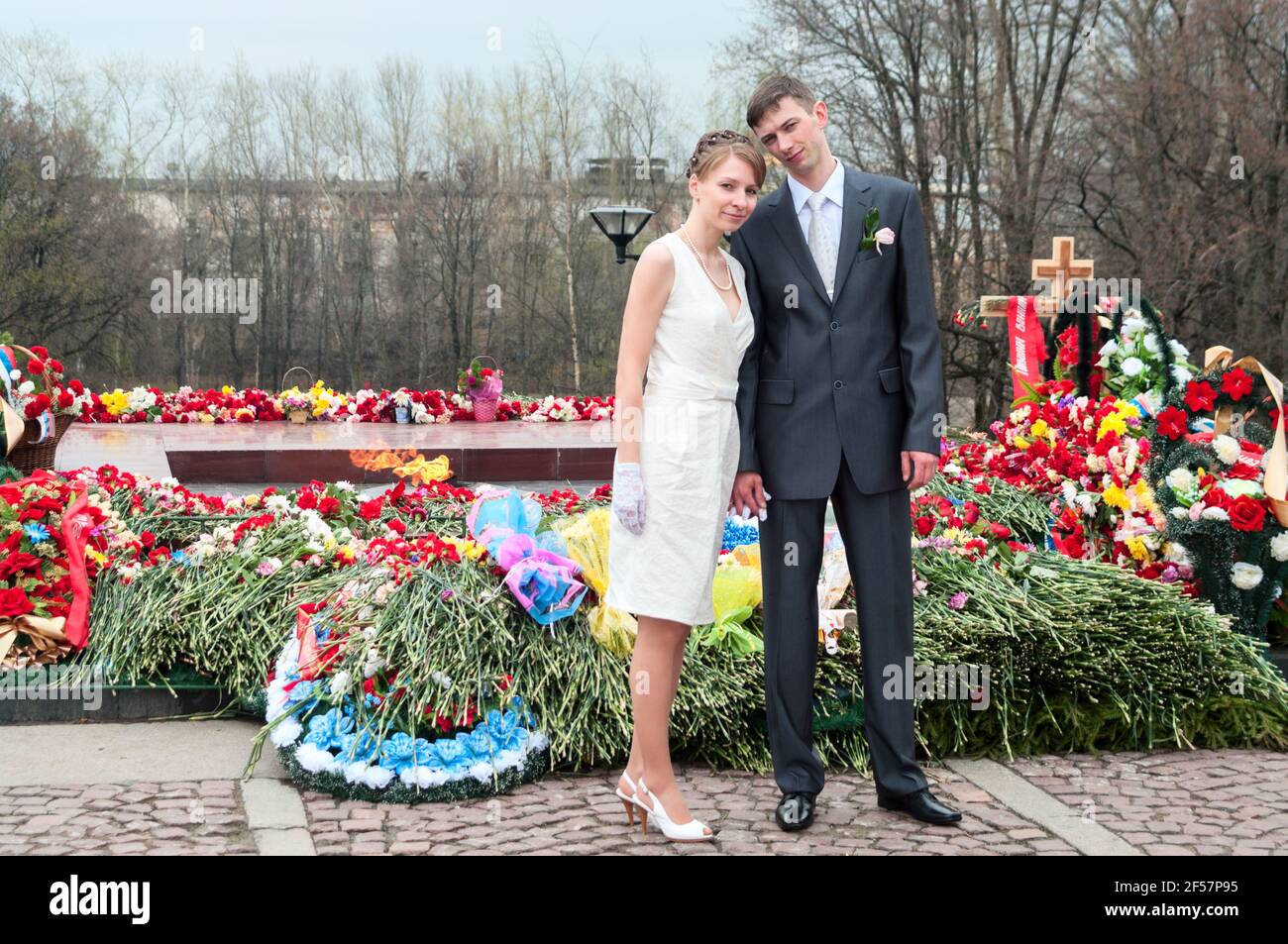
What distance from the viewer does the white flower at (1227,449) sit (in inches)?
195

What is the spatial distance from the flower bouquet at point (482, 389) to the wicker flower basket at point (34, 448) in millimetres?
6964

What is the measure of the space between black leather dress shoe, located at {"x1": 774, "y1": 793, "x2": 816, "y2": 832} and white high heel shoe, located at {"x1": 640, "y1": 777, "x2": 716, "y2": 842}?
0.71 ft

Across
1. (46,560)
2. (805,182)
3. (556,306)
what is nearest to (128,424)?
(46,560)

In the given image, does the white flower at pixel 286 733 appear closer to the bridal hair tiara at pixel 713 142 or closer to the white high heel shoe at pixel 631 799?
the white high heel shoe at pixel 631 799

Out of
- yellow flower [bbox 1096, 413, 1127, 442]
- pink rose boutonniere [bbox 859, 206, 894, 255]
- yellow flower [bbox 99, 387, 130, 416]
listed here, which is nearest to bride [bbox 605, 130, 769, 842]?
pink rose boutonniere [bbox 859, 206, 894, 255]

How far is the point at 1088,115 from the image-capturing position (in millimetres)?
19750

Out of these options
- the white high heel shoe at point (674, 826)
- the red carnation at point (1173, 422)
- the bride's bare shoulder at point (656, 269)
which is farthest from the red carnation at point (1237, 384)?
the white high heel shoe at point (674, 826)

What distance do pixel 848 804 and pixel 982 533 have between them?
1.89m

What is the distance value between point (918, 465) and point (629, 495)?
0.80 metres

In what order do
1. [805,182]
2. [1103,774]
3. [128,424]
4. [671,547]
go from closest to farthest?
[671,547], [805,182], [1103,774], [128,424]

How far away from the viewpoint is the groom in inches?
140

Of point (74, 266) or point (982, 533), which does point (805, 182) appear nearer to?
point (982, 533)

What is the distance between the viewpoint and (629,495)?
3.36m

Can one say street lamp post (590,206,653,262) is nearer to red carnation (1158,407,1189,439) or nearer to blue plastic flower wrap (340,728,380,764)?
red carnation (1158,407,1189,439)
